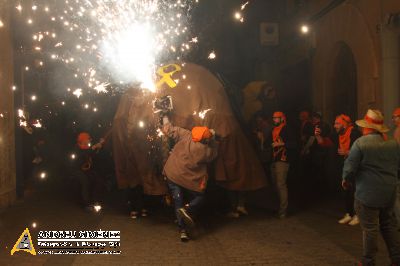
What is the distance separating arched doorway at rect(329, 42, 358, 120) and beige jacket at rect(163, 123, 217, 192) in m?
5.81

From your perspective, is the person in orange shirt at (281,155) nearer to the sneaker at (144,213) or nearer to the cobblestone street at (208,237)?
the cobblestone street at (208,237)

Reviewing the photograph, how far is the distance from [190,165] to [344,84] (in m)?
6.86

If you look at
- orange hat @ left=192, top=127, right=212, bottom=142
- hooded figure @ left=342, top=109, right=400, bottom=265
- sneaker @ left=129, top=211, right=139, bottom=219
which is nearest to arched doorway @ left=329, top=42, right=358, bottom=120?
orange hat @ left=192, top=127, right=212, bottom=142

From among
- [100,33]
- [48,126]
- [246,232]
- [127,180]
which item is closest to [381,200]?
[246,232]

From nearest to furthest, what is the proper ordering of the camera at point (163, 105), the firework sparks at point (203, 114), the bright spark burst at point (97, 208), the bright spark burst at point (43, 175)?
1. the camera at point (163, 105)
2. the firework sparks at point (203, 114)
3. the bright spark burst at point (97, 208)
4. the bright spark burst at point (43, 175)

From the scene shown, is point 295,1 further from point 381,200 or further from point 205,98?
point 381,200

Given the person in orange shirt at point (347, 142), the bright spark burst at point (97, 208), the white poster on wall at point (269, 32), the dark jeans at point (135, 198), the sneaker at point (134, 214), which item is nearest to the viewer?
the person in orange shirt at point (347, 142)

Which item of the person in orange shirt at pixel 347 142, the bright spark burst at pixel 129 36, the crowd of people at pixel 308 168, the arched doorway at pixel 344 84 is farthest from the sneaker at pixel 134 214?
the arched doorway at pixel 344 84

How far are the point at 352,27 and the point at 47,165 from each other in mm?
8875

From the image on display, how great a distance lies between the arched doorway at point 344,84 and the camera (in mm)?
11812

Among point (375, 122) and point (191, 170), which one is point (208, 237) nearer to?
point (191, 170)

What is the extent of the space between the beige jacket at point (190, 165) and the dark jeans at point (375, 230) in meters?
2.66

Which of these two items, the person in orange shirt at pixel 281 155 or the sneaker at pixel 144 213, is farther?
the sneaker at pixel 144 213

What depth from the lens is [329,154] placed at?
11.8 metres
